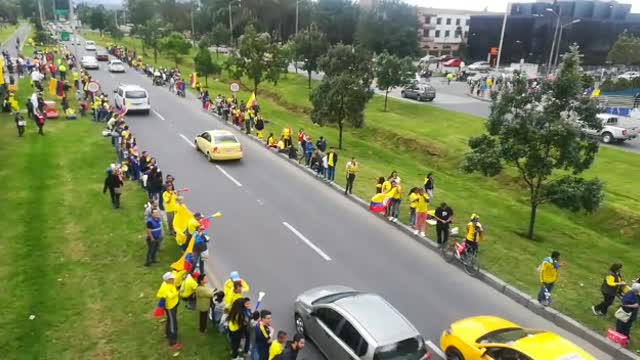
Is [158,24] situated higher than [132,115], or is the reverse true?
[158,24]

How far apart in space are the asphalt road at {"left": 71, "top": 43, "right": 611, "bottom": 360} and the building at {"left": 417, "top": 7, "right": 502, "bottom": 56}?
9252cm

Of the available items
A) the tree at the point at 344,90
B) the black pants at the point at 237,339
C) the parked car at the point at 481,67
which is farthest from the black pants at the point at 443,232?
the parked car at the point at 481,67

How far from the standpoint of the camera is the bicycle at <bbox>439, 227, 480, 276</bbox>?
1373 cm

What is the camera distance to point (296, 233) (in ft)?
51.0

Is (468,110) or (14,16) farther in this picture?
(14,16)

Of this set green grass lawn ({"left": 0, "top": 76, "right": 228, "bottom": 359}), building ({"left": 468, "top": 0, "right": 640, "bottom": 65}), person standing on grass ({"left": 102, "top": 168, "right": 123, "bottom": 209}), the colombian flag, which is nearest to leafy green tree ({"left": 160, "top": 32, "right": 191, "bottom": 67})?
green grass lawn ({"left": 0, "top": 76, "right": 228, "bottom": 359})

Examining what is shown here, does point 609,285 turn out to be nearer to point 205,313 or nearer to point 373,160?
point 205,313

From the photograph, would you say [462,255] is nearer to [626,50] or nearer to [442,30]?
[626,50]

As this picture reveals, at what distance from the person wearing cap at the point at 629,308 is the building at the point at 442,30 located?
333 feet

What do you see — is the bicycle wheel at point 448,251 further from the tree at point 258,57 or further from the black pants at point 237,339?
the tree at point 258,57

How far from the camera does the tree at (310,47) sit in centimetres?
5238

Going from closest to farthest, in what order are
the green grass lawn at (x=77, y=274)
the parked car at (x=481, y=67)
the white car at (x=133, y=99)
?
the green grass lawn at (x=77, y=274) → the white car at (x=133, y=99) → the parked car at (x=481, y=67)

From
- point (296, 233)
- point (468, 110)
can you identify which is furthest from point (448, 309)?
point (468, 110)

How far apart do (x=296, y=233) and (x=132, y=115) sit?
1994cm
